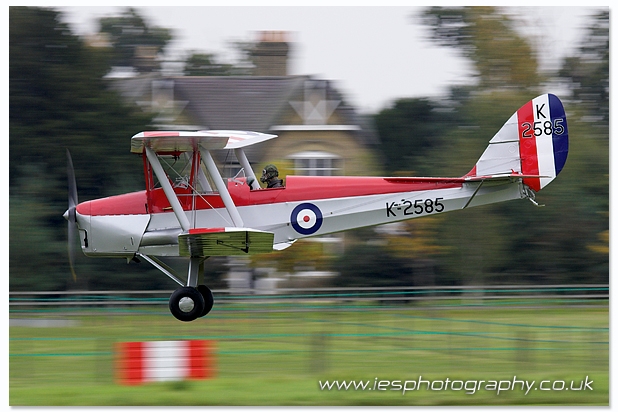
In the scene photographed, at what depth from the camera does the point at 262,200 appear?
393 inches

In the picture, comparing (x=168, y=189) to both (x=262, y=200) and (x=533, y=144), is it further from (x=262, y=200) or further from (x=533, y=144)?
(x=533, y=144)

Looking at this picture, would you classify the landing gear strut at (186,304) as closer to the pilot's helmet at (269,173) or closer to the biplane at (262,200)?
the biplane at (262,200)

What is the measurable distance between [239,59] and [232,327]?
996 centimetres

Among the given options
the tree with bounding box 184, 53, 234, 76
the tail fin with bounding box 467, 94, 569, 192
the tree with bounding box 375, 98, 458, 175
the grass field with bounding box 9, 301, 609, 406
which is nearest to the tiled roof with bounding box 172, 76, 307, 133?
the tree with bounding box 184, 53, 234, 76

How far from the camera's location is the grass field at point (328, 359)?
8.73 metres

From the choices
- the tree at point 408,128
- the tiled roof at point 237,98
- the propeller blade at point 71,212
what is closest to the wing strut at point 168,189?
the propeller blade at point 71,212

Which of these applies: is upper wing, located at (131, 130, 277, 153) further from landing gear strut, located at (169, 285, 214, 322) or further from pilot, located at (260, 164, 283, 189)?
landing gear strut, located at (169, 285, 214, 322)

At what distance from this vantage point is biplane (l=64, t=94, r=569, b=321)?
386 inches

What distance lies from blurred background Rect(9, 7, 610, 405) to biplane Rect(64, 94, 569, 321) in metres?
5.38

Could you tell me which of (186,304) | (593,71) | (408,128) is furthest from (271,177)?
(593,71)

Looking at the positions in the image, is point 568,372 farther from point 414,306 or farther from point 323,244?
point 323,244

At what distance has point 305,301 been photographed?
56.5ft

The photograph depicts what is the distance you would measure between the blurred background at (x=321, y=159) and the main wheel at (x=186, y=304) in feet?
18.0

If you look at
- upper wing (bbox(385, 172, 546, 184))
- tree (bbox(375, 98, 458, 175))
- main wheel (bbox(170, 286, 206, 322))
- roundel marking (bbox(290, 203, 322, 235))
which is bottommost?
main wheel (bbox(170, 286, 206, 322))
